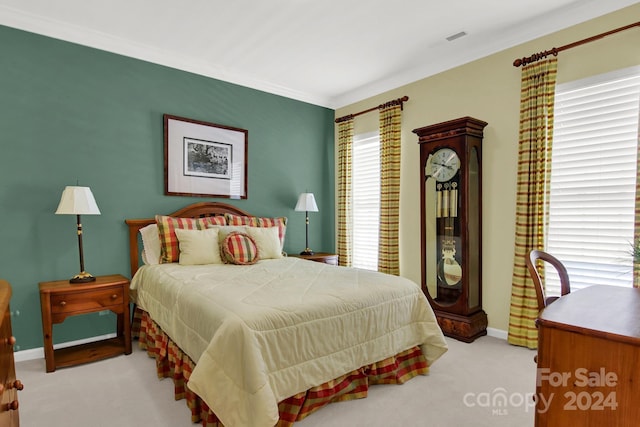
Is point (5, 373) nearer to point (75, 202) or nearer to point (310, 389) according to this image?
point (310, 389)

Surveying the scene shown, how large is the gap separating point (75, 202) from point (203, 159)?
1.37 metres

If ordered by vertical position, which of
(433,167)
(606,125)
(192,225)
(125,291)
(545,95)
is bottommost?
(125,291)

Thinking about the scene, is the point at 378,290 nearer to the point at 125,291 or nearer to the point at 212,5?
the point at 125,291

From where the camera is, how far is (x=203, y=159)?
3809mm

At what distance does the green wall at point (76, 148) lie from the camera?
9.21ft

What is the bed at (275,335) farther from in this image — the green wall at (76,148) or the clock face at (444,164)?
the clock face at (444,164)

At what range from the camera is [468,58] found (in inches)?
136

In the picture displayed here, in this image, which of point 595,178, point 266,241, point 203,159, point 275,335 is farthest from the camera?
point 203,159

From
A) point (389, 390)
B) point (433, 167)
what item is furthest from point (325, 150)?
point (389, 390)

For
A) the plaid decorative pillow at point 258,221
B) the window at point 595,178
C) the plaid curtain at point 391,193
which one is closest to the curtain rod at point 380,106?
the plaid curtain at point 391,193

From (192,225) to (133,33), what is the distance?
6.08 ft

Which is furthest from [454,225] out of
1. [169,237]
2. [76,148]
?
[76,148]

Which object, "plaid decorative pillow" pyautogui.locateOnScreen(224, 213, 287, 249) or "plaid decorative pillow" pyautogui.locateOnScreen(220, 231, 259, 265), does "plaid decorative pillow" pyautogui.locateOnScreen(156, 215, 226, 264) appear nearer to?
"plaid decorative pillow" pyautogui.locateOnScreen(220, 231, 259, 265)

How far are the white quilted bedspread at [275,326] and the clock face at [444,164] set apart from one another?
4.45 ft
